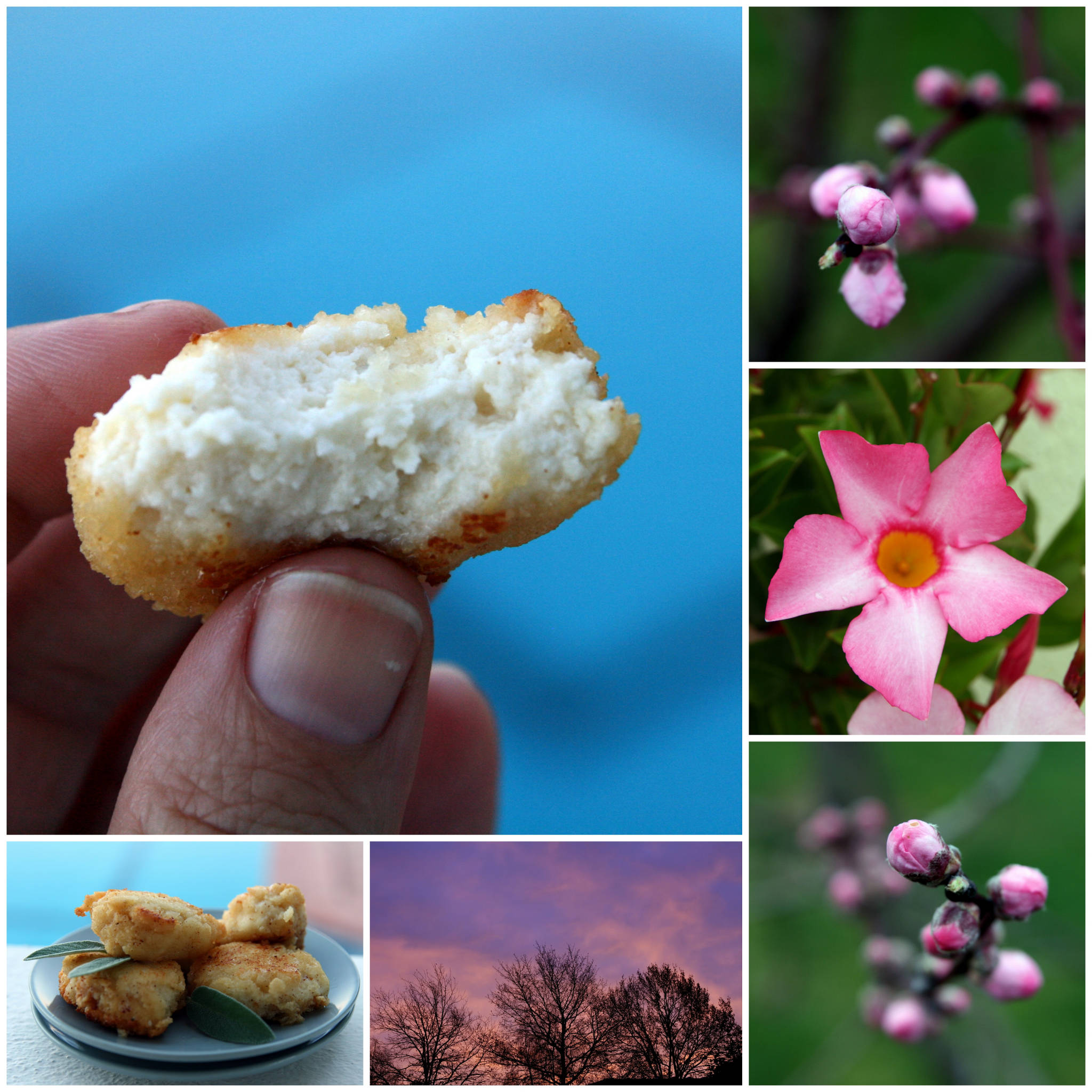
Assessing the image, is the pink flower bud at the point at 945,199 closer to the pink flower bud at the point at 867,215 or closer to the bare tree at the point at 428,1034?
the pink flower bud at the point at 867,215

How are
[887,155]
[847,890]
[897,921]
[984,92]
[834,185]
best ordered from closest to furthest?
[834,185], [984,92], [847,890], [897,921], [887,155]

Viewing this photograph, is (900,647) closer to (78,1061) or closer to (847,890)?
(847,890)

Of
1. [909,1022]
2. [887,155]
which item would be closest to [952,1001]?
[909,1022]

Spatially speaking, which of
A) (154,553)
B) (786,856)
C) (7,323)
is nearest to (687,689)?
(786,856)

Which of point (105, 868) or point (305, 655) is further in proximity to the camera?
point (105, 868)

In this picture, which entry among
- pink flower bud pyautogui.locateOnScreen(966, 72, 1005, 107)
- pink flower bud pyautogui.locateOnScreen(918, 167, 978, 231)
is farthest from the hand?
pink flower bud pyautogui.locateOnScreen(966, 72, 1005, 107)

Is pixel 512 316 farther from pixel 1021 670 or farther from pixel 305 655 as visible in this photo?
pixel 1021 670

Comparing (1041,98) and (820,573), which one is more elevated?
(1041,98)
